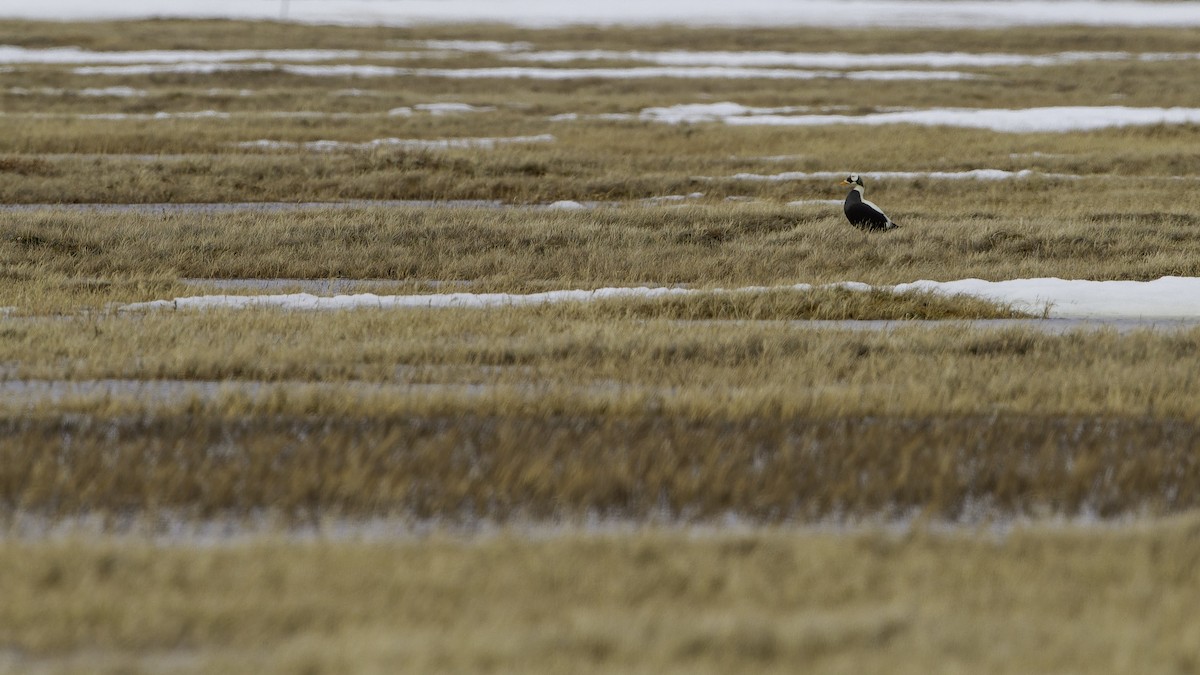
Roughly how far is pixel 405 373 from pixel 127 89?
121 ft

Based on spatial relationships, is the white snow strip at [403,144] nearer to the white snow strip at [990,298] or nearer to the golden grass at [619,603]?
the white snow strip at [990,298]

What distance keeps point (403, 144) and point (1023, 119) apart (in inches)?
581

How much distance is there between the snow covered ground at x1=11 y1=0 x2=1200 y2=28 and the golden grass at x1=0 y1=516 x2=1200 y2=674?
9304cm

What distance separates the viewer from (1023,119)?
113ft

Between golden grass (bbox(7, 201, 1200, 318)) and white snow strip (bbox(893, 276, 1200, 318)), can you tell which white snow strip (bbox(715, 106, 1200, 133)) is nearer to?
golden grass (bbox(7, 201, 1200, 318))

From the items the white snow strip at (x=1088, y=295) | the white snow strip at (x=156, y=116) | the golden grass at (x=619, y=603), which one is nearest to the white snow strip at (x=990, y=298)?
the white snow strip at (x=1088, y=295)

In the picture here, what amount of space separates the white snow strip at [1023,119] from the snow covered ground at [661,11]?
61356 millimetres

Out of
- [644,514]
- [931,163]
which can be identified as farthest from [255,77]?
[644,514]

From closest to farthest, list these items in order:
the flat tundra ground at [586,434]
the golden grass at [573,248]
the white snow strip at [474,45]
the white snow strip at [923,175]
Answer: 1. the flat tundra ground at [586,434]
2. the golden grass at [573,248]
3. the white snow strip at [923,175]
4. the white snow strip at [474,45]

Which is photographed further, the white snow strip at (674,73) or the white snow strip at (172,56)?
the white snow strip at (172,56)

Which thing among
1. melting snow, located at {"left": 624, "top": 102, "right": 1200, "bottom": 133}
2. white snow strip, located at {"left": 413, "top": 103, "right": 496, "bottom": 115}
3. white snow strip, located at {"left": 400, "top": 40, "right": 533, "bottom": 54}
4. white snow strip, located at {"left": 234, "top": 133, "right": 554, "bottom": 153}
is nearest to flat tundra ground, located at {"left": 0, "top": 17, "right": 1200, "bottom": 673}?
white snow strip, located at {"left": 234, "top": 133, "right": 554, "bottom": 153}

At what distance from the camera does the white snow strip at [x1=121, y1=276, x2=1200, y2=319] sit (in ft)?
43.8

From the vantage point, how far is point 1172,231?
1809 cm

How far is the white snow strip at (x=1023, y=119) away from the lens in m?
33.6
